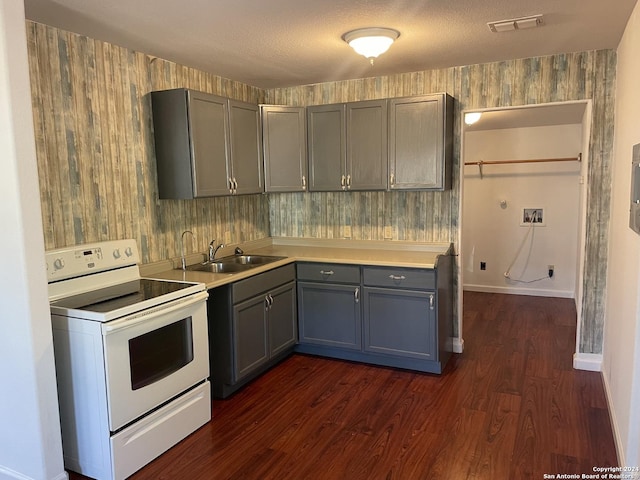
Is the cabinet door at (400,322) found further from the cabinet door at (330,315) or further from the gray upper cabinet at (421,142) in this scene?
the gray upper cabinet at (421,142)

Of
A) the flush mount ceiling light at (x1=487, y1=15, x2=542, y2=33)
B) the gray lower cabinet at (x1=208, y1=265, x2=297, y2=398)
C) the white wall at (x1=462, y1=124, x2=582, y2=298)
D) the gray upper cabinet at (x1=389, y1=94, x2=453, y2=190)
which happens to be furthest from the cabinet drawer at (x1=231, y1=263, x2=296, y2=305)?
the white wall at (x1=462, y1=124, x2=582, y2=298)

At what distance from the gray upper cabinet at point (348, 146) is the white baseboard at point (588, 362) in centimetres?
194

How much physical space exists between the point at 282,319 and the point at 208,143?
4.62ft

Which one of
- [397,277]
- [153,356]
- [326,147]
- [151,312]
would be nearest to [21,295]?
[151,312]

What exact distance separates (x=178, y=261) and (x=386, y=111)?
1.93 meters

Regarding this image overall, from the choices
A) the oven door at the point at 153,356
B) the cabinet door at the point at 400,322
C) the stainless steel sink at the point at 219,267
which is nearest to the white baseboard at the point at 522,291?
the cabinet door at the point at 400,322

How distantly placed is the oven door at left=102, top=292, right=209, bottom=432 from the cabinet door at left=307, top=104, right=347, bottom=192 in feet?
5.29

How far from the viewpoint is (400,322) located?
3525 mm

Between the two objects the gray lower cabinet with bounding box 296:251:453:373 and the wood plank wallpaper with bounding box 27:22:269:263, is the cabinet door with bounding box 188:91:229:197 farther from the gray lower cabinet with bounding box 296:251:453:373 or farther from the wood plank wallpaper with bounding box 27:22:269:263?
the gray lower cabinet with bounding box 296:251:453:373

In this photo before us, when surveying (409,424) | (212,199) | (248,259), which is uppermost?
(212,199)

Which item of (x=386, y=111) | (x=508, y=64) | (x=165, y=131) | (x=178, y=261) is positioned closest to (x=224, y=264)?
(x=178, y=261)

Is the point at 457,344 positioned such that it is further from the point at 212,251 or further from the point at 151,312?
the point at 151,312

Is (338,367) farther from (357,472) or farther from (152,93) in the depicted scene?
(152,93)

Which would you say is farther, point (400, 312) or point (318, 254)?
point (318, 254)
